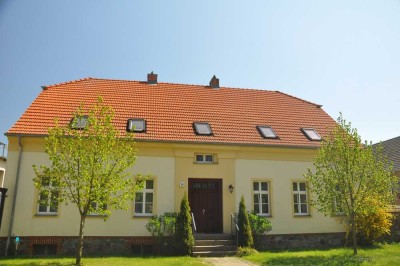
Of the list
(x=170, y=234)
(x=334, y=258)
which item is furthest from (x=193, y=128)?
(x=334, y=258)

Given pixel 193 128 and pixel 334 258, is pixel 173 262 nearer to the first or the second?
pixel 334 258

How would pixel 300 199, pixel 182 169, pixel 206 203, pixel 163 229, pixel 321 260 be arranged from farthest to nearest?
pixel 300 199 < pixel 206 203 < pixel 182 169 < pixel 163 229 < pixel 321 260

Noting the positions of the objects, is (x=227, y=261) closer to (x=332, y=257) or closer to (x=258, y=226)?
(x=258, y=226)

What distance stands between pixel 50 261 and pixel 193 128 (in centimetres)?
813

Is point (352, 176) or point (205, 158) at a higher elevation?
point (205, 158)

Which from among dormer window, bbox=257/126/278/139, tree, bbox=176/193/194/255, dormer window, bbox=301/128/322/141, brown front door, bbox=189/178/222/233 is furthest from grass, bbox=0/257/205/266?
dormer window, bbox=301/128/322/141

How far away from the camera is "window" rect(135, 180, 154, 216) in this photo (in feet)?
47.2

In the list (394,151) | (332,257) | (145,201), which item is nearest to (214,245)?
(145,201)

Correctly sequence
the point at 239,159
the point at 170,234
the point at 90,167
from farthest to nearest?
the point at 239,159 < the point at 170,234 < the point at 90,167

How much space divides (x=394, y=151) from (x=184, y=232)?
81.4 feet

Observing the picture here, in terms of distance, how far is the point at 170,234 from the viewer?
1362cm

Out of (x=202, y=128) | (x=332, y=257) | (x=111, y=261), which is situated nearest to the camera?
(x=111, y=261)

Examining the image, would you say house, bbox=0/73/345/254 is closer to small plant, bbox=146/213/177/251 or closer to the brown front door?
the brown front door

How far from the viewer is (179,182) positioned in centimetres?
1495
